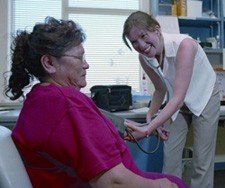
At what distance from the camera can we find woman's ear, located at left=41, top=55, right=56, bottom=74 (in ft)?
2.73

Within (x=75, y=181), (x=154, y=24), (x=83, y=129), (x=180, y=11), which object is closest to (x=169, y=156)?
(x=154, y=24)

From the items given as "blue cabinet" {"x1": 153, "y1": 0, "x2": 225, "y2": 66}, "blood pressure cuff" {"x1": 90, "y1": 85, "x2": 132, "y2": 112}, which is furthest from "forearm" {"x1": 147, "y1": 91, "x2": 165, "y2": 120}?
"blue cabinet" {"x1": 153, "y1": 0, "x2": 225, "y2": 66}

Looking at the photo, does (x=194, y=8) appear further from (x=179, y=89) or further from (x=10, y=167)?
(x=10, y=167)

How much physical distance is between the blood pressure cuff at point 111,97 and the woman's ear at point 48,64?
3.55 feet

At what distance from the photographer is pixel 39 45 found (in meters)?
0.83

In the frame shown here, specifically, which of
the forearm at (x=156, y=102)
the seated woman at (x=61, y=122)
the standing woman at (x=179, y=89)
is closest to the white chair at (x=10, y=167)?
the seated woman at (x=61, y=122)

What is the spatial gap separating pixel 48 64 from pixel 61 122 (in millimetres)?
211

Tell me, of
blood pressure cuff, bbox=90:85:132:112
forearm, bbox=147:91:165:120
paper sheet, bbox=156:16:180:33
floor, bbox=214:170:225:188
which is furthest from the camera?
paper sheet, bbox=156:16:180:33

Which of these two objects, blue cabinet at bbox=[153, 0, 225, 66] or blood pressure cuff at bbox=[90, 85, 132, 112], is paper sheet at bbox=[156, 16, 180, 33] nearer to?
blue cabinet at bbox=[153, 0, 225, 66]

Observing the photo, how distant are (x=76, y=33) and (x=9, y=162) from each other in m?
0.42

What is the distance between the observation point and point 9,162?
2.41 feet

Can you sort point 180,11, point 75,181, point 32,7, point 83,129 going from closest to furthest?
point 83,129 < point 75,181 < point 180,11 < point 32,7

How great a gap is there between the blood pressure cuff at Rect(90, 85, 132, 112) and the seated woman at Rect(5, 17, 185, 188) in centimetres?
101

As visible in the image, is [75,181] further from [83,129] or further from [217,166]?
[217,166]
